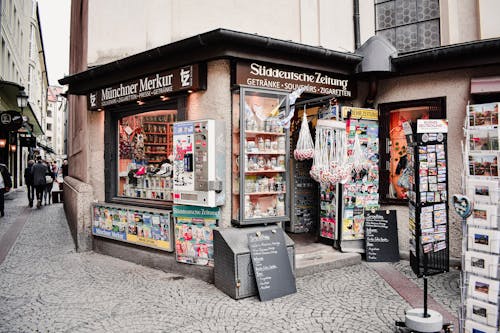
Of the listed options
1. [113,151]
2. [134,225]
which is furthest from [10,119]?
[134,225]

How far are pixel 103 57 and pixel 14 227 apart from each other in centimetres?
631

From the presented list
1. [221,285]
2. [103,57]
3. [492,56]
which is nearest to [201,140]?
[221,285]

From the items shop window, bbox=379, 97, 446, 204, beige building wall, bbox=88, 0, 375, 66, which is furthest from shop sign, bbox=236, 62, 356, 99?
beige building wall, bbox=88, 0, 375, 66

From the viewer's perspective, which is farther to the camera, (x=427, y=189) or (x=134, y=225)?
(x=134, y=225)

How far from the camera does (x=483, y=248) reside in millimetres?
3482

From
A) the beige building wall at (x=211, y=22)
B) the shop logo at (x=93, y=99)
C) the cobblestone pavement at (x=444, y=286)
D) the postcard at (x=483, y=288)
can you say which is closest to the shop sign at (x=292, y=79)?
the beige building wall at (x=211, y=22)

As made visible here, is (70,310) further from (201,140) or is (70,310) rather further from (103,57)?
(103,57)

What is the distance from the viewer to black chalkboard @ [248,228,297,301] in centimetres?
518

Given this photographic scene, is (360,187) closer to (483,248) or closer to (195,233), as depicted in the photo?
(195,233)

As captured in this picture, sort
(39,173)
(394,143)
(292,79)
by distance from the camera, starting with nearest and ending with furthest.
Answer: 1. (292,79)
2. (394,143)
3. (39,173)

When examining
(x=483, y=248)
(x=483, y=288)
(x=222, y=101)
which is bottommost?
(x=483, y=288)

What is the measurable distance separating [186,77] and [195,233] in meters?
2.59

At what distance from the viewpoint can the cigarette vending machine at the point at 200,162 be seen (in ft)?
18.8

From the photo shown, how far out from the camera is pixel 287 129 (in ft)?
20.6
